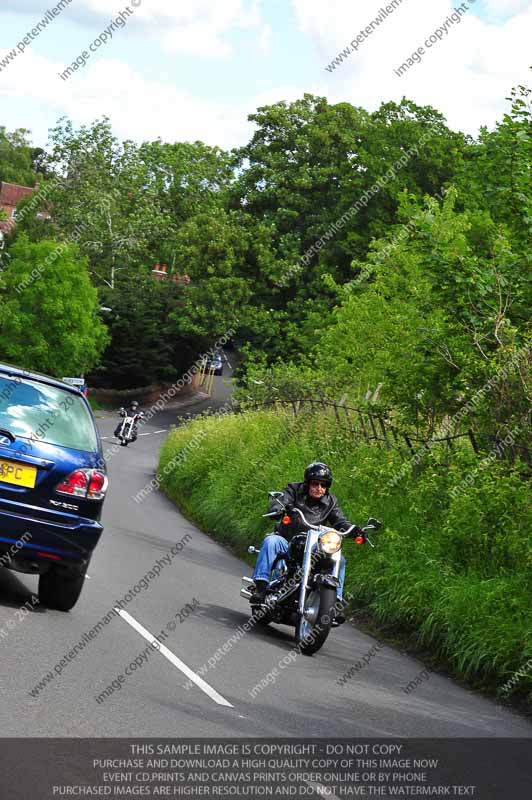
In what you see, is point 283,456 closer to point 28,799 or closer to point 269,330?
point 28,799

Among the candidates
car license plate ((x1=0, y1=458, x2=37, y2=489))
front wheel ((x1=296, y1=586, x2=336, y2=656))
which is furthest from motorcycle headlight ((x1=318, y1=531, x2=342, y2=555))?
car license plate ((x1=0, y1=458, x2=37, y2=489))

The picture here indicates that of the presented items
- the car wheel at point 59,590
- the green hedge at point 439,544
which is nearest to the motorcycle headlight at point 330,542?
the green hedge at point 439,544

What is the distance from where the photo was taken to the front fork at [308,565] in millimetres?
10672

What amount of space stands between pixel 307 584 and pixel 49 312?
58640 millimetres

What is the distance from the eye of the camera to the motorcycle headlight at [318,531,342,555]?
35.3ft

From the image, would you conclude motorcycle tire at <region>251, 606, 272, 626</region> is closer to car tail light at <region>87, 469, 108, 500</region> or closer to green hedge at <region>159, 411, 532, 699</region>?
green hedge at <region>159, 411, 532, 699</region>

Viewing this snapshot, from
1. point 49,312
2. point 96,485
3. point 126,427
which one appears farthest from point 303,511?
point 49,312

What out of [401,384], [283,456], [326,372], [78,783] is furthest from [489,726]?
[326,372]

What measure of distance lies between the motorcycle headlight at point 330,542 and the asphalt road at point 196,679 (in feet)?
3.01

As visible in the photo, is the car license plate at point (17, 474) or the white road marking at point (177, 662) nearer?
the white road marking at point (177, 662)

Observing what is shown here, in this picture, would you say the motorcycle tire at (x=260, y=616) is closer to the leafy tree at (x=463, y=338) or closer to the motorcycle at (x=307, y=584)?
the motorcycle at (x=307, y=584)

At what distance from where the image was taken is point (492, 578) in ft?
38.1

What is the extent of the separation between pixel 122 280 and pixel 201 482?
186ft

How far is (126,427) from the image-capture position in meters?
47.8
